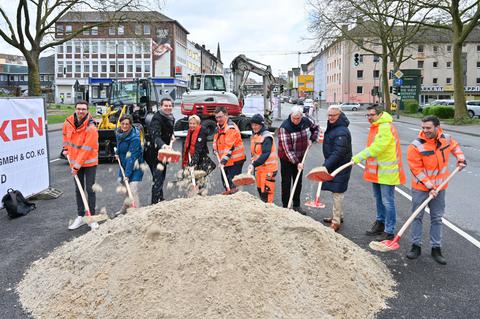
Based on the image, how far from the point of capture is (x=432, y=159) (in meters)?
5.68

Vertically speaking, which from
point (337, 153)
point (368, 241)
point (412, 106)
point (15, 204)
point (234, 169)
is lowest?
point (368, 241)

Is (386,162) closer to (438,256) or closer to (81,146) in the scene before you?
(438,256)

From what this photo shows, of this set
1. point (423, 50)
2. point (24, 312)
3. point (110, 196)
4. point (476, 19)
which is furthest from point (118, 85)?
point (423, 50)

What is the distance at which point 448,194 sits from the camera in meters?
9.67

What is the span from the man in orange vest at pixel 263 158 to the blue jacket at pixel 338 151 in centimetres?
82

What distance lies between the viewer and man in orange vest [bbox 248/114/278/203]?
712 centimetres

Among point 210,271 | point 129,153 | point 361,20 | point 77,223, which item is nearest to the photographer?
point 210,271

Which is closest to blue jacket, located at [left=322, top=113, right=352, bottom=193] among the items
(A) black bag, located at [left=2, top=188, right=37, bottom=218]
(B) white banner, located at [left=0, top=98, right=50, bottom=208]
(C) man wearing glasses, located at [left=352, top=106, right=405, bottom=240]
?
(C) man wearing glasses, located at [left=352, top=106, right=405, bottom=240]

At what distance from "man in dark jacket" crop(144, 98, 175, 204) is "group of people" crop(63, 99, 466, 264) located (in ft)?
0.05

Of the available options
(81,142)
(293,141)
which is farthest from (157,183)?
(293,141)

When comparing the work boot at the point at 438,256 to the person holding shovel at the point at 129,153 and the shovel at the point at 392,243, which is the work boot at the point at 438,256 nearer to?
the shovel at the point at 392,243

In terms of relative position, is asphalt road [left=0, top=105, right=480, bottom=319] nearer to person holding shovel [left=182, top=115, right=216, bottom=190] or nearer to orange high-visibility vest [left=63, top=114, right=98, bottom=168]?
orange high-visibility vest [left=63, top=114, right=98, bottom=168]

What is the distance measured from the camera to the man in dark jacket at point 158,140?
7523mm

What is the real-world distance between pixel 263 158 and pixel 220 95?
13.1m
